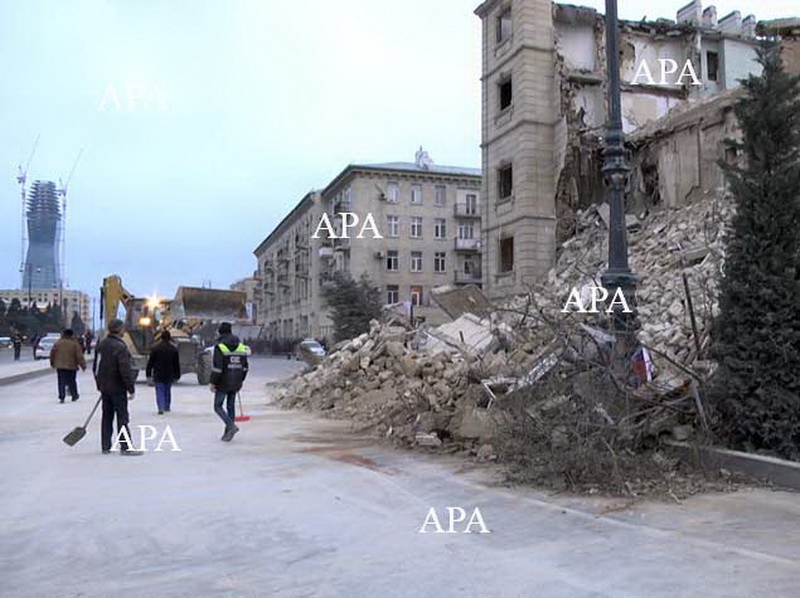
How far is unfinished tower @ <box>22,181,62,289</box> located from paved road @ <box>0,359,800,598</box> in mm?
105432

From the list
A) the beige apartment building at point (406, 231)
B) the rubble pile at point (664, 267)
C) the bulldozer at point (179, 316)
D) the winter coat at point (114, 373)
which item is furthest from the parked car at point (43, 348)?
the winter coat at point (114, 373)

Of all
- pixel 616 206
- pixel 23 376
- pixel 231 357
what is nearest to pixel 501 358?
pixel 616 206

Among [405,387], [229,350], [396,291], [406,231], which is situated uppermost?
[406,231]

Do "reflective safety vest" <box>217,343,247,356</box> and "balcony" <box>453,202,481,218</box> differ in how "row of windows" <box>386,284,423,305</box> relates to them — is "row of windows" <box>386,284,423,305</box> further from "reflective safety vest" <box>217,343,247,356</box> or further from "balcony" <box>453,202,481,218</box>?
"reflective safety vest" <box>217,343,247,356</box>

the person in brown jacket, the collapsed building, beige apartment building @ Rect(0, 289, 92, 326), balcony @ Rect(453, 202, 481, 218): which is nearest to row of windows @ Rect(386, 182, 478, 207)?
balcony @ Rect(453, 202, 481, 218)

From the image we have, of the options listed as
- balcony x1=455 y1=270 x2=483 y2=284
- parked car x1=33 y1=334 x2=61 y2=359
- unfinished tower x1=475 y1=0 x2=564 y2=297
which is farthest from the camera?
balcony x1=455 y1=270 x2=483 y2=284

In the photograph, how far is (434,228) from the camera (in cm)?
7088

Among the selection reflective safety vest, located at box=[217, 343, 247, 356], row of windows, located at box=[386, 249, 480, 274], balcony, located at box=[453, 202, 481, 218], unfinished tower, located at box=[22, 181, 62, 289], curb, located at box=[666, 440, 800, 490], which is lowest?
curb, located at box=[666, 440, 800, 490]

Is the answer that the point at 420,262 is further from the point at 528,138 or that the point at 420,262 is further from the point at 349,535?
the point at 349,535

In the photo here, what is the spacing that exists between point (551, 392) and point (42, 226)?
115295 millimetres

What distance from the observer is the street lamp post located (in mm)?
10328

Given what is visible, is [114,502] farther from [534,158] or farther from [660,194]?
[534,158]

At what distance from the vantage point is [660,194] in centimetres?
2716

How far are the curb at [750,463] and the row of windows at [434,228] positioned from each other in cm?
6146
